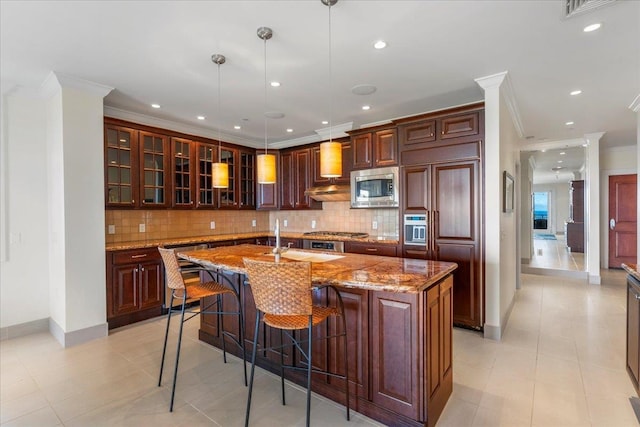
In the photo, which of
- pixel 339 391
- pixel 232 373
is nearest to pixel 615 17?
pixel 339 391

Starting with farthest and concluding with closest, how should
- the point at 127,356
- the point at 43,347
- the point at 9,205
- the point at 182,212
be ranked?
the point at 182,212 → the point at 9,205 → the point at 43,347 → the point at 127,356

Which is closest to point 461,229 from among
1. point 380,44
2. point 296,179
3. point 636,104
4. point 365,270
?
point 365,270

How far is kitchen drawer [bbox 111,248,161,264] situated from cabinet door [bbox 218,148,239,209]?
4.93ft

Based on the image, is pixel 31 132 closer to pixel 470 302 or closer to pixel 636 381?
pixel 470 302

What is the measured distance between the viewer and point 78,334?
3.28m

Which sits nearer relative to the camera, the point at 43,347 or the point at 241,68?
the point at 241,68

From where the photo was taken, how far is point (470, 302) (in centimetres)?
346

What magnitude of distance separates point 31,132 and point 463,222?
4971 millimetres

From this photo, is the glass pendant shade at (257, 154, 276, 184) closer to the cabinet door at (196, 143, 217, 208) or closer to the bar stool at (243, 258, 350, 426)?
the bar stool at (243, 258, 350, 426)

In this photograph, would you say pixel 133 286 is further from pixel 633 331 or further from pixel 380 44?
pixel 633 331

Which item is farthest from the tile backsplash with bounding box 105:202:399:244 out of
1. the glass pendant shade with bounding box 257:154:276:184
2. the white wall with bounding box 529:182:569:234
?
the white wall with bounding box 529:182:569:234

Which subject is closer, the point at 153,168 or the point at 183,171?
the point at 153,168

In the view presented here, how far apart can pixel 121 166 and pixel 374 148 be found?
331 centimetres

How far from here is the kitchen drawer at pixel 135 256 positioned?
3638mm
